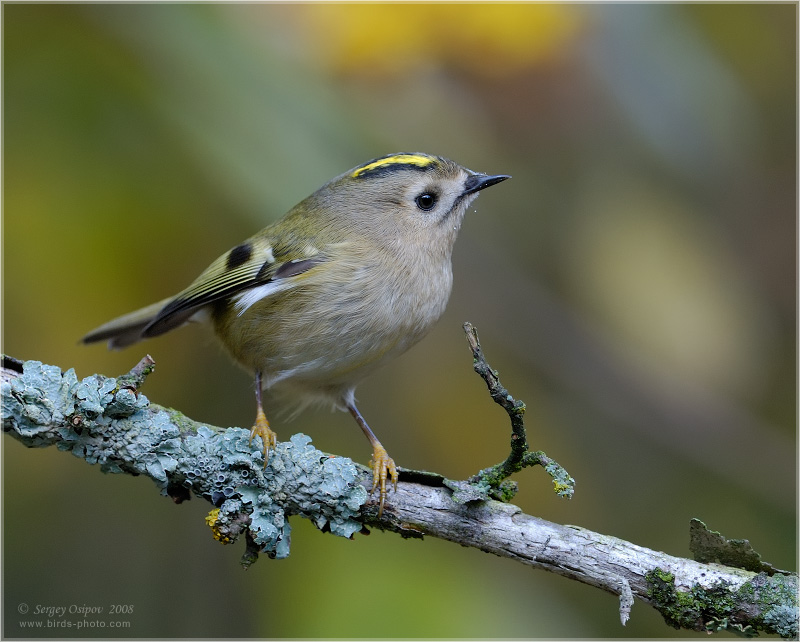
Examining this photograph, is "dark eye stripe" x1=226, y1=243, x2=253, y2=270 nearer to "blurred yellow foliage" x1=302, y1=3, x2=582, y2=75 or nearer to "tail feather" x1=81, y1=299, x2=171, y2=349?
"tail feather" x1=81, y1=299, x2=171, y2=349

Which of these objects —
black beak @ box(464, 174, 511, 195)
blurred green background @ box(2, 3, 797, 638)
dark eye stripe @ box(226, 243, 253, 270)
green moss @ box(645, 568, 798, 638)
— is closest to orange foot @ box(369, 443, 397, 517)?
blurred green background @ box(2, 3, 797, 638)

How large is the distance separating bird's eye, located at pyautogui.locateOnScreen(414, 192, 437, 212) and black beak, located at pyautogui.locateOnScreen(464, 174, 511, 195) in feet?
0.44

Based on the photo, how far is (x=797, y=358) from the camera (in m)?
3.88

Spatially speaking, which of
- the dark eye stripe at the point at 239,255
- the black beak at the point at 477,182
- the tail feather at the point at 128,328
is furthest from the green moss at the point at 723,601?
the tail feather at the point at 128,328

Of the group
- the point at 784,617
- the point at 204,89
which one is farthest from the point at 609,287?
the point at 204,89

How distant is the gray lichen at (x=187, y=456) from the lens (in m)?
2.17

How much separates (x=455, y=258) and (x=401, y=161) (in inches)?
38.0

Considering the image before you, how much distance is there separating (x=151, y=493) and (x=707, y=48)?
279 cm

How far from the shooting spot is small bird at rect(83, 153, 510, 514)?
2.79 m

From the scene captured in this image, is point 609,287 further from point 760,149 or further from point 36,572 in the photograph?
point 36,572

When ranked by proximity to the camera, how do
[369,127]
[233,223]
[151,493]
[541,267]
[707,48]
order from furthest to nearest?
1. [541,267]
2. [151,493]
3. [233,223]
4. [707,48]
5. [369,127]

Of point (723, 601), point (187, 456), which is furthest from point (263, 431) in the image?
point (723, 601)

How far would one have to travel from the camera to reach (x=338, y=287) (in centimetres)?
281

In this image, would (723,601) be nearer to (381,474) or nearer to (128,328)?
(381,474)
